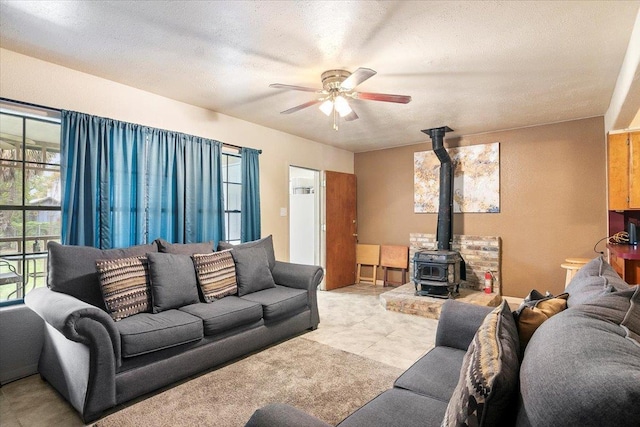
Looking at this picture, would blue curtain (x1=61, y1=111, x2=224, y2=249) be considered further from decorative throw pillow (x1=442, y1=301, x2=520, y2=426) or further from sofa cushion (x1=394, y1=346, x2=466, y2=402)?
decorative throw pillow (x1=442, y1=301, x2=520, y2=426)

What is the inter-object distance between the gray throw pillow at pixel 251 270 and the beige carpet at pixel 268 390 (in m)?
0.68

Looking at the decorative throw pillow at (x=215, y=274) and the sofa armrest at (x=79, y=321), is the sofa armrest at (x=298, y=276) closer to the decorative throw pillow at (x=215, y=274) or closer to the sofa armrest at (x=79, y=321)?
the decorative throw pillow at (x=215, y=274)

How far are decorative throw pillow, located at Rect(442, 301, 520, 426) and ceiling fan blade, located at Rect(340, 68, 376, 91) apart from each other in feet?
6.43

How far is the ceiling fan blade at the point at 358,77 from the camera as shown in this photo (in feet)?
7.82

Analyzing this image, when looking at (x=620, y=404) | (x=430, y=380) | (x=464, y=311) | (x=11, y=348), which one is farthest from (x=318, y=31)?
(x=11, y=348)

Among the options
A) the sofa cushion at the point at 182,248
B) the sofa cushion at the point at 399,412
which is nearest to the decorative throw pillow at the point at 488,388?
the sofa cushion at the point at 399,412

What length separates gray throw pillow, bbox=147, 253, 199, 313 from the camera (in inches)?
108

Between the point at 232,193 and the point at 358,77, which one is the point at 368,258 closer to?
the point at 232,193

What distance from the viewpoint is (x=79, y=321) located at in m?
1.99

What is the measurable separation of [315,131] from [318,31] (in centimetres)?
274

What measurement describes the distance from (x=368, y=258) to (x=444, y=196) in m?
1.96

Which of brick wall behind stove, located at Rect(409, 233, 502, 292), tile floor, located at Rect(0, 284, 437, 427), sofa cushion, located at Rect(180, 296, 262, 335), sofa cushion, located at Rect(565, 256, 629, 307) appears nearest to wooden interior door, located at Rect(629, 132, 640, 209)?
brick wall behind stove, located at Rect(409, 233, 502, 292)

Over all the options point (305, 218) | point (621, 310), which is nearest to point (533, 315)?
point (621, 310)

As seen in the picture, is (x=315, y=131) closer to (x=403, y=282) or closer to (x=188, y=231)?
(x=188, y=231)
